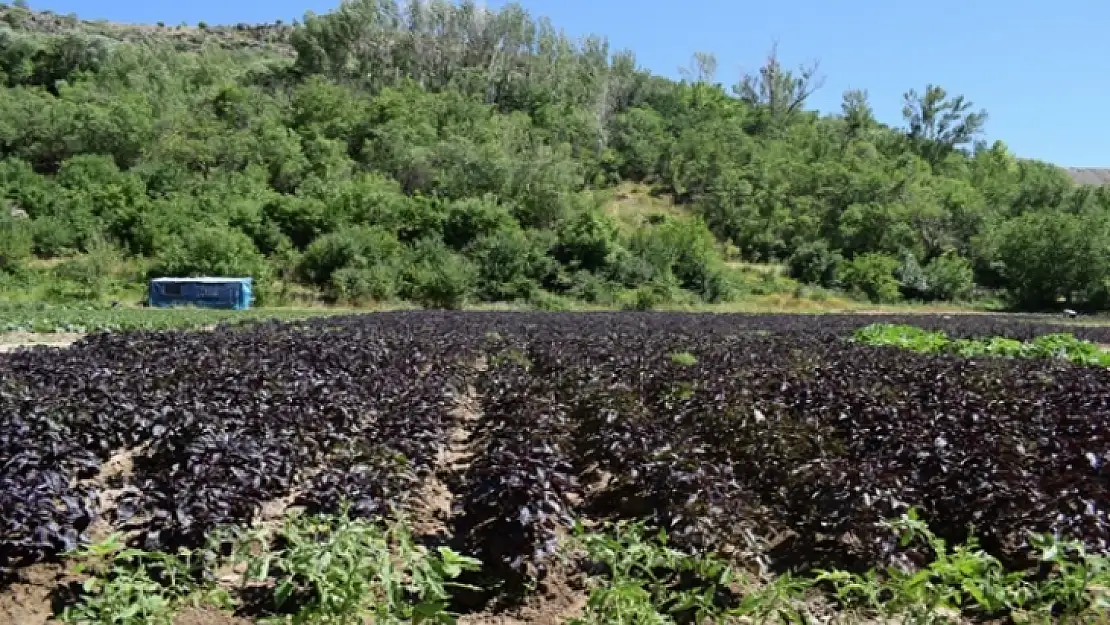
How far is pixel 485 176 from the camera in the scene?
68.7 m

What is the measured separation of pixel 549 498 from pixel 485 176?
6413 centimetres

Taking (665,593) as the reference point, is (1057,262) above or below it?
above

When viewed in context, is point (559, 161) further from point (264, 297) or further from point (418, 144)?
point (264, 297)

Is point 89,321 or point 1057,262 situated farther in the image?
point 1057,262

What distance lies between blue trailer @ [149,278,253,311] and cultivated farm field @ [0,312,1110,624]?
104 feet

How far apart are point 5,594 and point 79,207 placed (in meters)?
56.9

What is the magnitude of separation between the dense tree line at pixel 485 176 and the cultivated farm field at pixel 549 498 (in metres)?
39.7

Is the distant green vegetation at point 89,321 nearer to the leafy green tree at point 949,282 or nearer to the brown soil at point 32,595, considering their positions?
the brown soil at point 32,595

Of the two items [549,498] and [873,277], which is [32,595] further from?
[873,277]

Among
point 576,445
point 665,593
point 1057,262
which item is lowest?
point 576,445

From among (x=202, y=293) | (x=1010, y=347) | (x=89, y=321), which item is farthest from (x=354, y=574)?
(x=202, y=293)

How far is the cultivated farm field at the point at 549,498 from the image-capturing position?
4270 millimetres

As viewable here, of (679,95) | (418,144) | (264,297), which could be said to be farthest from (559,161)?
(679,95)

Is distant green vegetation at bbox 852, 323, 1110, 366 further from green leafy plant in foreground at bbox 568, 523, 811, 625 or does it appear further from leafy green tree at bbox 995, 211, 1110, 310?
leafy green tree at bbox 995, 211, 1110, 310
